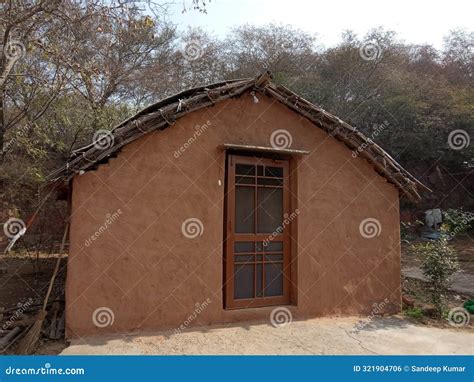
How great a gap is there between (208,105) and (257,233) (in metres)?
2.12

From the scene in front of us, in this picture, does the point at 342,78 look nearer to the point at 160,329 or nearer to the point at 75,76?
the point at 75,76

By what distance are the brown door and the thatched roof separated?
96 centimetres

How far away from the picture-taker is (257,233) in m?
6.55

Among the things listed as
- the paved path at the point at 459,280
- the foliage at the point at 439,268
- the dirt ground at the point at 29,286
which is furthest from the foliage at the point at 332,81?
the foliage at the point at 439,268

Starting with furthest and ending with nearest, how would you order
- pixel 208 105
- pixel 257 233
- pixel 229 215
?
1. pixel 257 233
2. pixel 229 215
3. pixel 208 105

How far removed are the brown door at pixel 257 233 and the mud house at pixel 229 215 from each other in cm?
2

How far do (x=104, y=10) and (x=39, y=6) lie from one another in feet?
3.35

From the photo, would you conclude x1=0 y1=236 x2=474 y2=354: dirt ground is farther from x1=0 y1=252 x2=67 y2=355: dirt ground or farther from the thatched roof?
the thatched roof

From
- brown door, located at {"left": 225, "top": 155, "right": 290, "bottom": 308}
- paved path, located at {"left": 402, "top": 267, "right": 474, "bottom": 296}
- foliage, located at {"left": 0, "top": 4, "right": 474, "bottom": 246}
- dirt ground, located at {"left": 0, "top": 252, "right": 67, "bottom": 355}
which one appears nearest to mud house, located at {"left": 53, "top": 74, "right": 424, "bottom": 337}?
brown door, located at {"left": 225, "top": 155, "right": 290, "bottom": 308}

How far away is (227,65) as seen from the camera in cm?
1958

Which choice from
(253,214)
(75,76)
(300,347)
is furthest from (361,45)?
(300,347)

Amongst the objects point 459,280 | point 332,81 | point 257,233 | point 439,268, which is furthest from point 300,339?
point 332,81

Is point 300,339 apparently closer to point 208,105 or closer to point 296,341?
point 296,341

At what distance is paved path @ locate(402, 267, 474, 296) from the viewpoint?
381 inches
